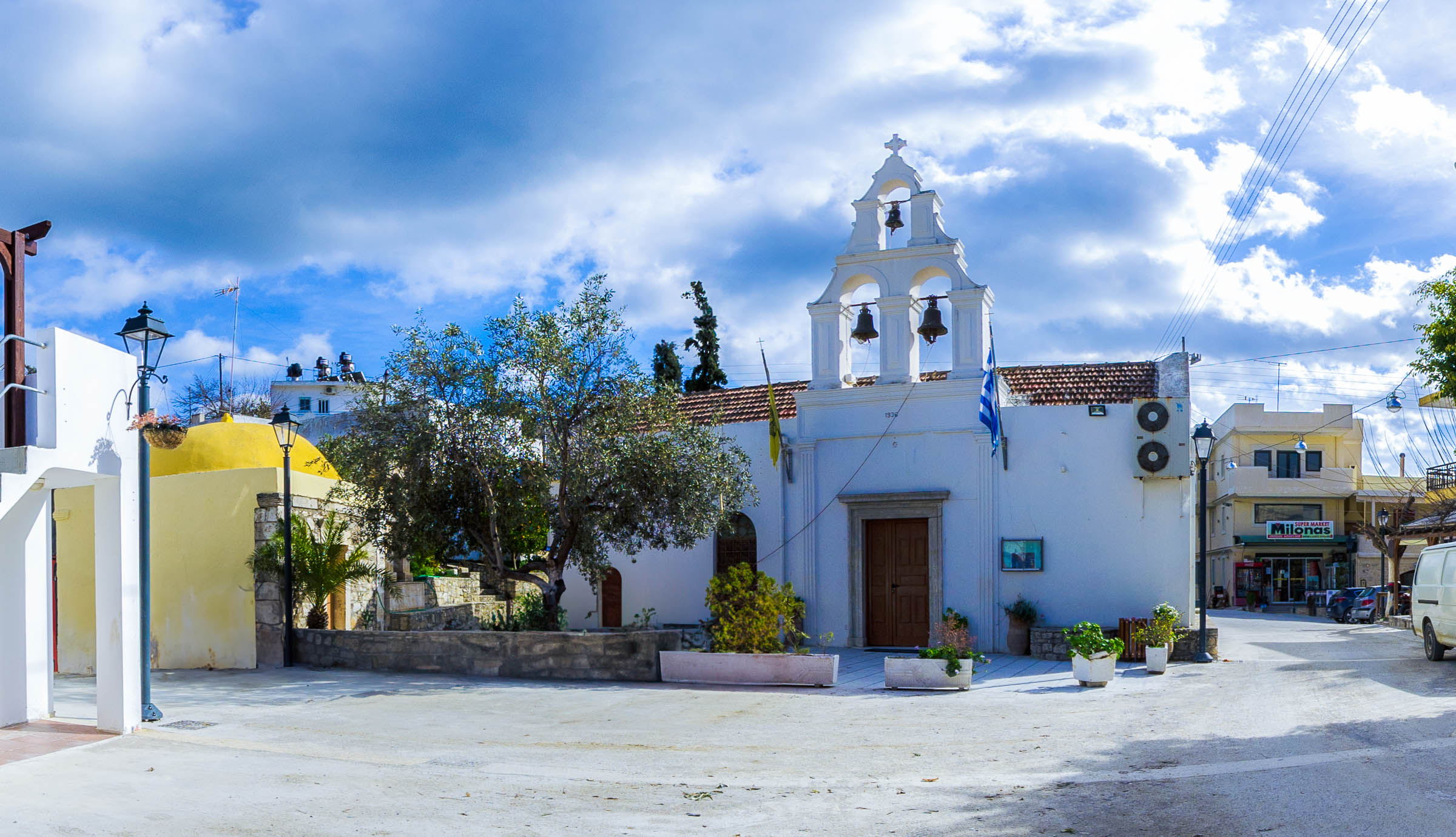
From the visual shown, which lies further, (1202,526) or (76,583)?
(1202,526)

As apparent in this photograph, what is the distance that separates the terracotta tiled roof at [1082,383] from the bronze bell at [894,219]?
3.75 meters

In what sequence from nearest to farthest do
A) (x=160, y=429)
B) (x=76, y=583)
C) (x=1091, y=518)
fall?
1. (x=160, y=429)
2. (x=76, y=583)
3. (x=1091, y=518)

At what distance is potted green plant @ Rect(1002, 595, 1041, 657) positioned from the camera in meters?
17.5

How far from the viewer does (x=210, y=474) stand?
1575 cm

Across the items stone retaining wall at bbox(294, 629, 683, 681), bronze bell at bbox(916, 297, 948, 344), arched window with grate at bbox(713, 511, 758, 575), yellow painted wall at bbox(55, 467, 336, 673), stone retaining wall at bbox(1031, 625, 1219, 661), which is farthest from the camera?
arched window with grate at bbox(713, 511, 758, 575)

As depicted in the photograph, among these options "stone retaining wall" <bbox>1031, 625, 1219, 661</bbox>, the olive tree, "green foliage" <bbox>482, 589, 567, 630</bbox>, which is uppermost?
the olive tree

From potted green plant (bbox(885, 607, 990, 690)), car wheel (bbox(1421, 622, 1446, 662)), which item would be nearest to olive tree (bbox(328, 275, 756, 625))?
potted green plant (bbox(885, 607, 990, 690))

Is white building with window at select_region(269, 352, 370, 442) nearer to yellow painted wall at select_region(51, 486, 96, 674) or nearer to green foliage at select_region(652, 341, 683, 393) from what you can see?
green foliage at select_region(652, 341, 683, 393)

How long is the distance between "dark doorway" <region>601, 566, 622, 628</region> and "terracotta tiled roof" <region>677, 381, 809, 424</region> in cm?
352

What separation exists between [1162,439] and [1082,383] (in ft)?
12.5

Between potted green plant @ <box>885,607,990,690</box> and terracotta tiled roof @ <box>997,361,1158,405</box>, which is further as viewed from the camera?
terracotta tiled roof @ <box>997,361,1158,405</box>

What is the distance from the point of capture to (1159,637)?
15.5 metres

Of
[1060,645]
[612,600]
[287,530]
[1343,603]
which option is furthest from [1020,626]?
[1343,603]

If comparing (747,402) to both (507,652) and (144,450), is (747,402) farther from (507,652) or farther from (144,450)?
(144,450)
